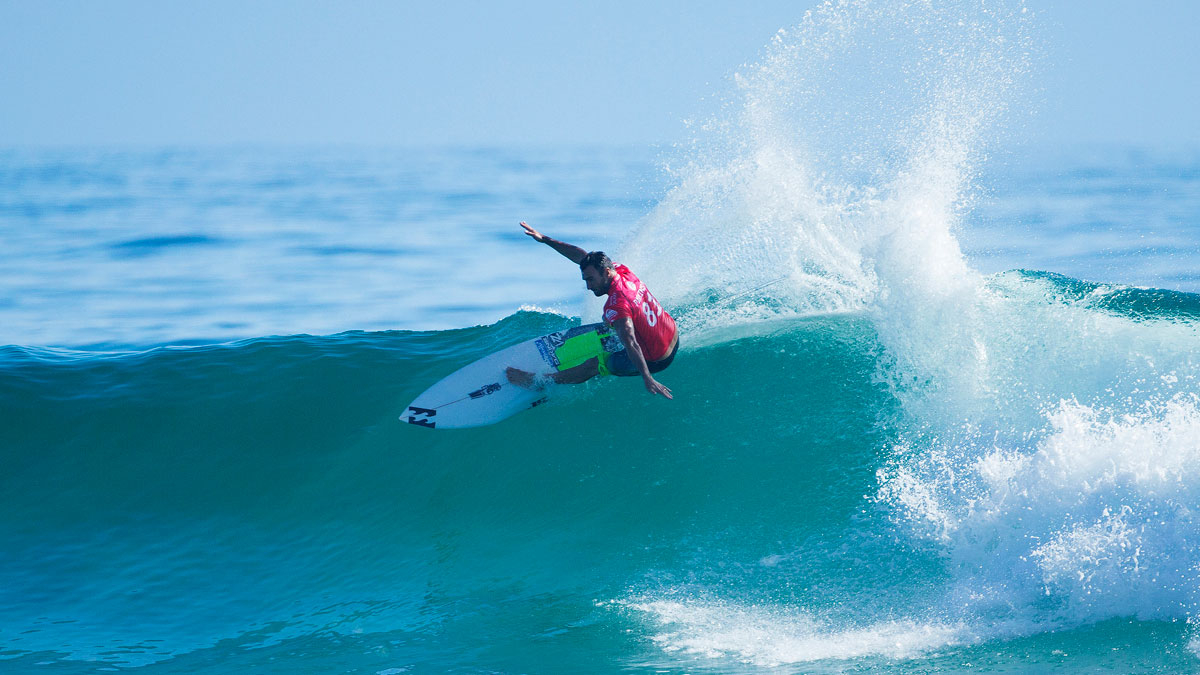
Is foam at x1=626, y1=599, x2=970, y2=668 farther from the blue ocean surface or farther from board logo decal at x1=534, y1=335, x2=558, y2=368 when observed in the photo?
board logo decal at x1=534, y1=335, x2=558, y2=368

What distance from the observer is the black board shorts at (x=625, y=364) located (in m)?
7.19

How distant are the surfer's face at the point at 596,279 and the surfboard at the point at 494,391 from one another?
0.66m

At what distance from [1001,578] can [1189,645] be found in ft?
3.18

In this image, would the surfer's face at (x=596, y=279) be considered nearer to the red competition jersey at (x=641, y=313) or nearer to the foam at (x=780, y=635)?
the red competition jersey at (x=641, y=313)

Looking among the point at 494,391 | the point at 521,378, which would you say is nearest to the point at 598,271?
the point at 521,378

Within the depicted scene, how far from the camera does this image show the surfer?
6.68 m

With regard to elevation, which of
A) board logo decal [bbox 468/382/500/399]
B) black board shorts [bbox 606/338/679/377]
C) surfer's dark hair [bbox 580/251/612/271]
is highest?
surfer's dark hair [bbox 580/251/612/271]

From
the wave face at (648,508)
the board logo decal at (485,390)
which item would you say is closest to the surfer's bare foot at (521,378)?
the board logo decal at (485,390)

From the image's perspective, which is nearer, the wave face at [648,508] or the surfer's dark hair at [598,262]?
the wave face at [648,508]

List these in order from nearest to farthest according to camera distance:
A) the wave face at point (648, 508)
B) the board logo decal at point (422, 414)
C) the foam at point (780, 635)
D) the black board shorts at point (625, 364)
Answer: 1. the foam at point (780, 635)
2. the wave face at point (648, 508)
3. the black board shorts at point (625, 364)
4. the board logo decal at point (422, 414)

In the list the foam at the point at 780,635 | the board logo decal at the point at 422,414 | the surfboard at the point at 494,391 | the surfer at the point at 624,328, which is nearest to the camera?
the foam at the point at 780,635

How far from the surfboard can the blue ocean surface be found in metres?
0.32

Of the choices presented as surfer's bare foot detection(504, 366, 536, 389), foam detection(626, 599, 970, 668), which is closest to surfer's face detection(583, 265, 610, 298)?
surfer's bare foot detection(504, 366, 536, 389)

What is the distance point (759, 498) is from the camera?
6.85 metres
